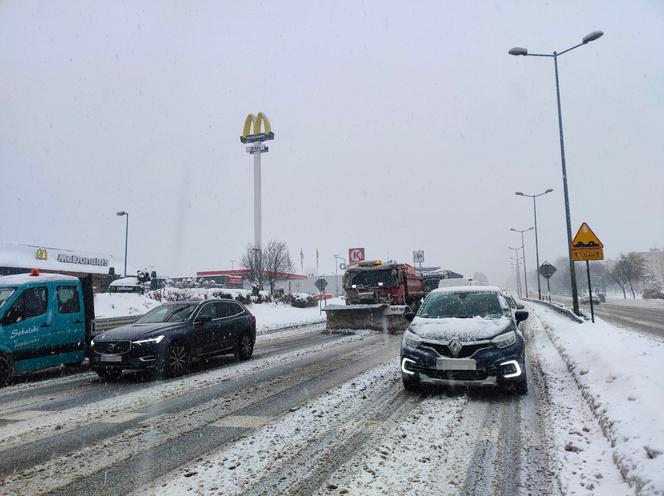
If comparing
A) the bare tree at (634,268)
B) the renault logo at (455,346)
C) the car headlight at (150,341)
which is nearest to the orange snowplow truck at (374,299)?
the car headlight at (150,341)

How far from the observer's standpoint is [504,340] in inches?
259

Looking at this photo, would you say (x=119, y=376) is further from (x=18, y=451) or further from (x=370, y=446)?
(x=370, y=446)

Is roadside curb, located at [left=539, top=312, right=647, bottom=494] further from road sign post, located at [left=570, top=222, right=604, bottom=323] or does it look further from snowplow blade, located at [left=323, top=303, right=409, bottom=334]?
snowplow blade, located at [left=323, top=303, right=409, bottom=334]

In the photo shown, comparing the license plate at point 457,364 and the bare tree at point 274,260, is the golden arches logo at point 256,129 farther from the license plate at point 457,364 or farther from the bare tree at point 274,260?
the license plate at point 457,364

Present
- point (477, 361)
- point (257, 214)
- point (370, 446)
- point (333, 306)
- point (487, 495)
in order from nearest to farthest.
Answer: point (487, 495)
point (370, 446)
point (477, 361)
point (333, 306)
point (257, 214)

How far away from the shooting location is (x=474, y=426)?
528 cm

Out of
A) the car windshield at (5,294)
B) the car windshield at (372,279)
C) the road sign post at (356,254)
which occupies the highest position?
the road sign post at (356,254)

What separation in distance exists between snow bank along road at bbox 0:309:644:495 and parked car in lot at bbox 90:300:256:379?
49 cm

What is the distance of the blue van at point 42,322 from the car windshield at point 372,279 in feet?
35.9

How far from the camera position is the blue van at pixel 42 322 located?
8.62 metres

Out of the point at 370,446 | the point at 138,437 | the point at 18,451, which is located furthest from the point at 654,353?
the point at 18,451

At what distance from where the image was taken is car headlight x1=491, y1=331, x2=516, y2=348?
6.50m

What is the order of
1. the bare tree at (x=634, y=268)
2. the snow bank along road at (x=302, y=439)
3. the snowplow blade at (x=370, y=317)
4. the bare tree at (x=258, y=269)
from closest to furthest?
the snow bank along road at (x=302, y=439), the snowplow blade at (x=370, y=317), the bare tree at (x=258, y=269), the bare tree at (x=634, y=268)

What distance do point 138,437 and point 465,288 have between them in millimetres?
5794
